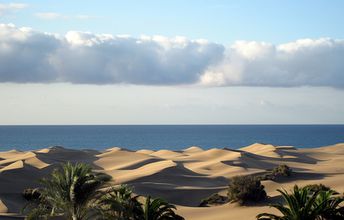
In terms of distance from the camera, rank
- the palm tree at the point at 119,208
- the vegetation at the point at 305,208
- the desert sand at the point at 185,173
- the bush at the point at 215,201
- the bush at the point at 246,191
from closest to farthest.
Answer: the palm tree at the point at 119,208
the vegetation at the point at 305,208
the bush at the point at 246,191
the desert sand at the point at 185,173
the bush at the point at 215,201

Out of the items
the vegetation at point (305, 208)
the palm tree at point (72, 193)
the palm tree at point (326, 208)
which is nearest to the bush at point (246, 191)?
the palm tree at point (326, 208)

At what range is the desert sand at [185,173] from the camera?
3725cm

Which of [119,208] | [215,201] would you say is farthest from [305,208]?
[215,201]

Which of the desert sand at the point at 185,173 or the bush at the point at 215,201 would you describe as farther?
the bush at the point at 215,201

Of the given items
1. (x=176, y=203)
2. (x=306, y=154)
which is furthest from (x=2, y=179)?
(x=306, y=154)

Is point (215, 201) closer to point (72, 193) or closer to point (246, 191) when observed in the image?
→ point (246, 191)

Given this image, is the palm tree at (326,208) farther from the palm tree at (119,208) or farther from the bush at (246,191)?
the bush at (246,191)

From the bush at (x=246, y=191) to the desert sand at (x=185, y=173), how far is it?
58 centimetres

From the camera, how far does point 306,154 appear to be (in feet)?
289

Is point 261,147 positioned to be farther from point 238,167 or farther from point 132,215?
point 132,215

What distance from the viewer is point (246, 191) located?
3706 cm

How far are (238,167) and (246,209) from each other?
27746 millimetres

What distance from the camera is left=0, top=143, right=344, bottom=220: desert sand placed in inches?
1467

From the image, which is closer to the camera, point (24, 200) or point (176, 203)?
point (24, 200)
